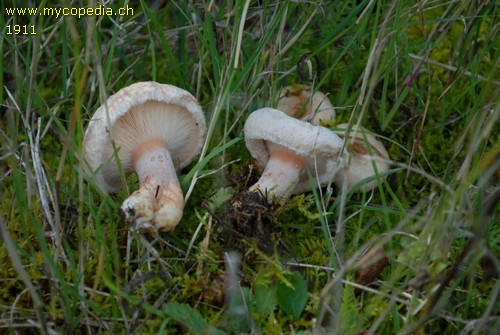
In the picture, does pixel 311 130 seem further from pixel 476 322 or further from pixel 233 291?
pixel 476 322

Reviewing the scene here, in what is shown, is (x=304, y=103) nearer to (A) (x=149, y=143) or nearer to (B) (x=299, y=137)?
(B) (x=299, y=137)

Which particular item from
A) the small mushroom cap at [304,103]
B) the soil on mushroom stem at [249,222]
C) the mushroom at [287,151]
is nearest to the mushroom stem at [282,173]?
the mushroom at [287,151]

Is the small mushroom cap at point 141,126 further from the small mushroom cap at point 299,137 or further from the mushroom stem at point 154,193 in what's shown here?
the small mushroom cap at point 299,137

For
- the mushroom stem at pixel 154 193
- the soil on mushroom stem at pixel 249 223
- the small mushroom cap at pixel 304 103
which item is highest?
the small mushroom cap at pixel 304 103

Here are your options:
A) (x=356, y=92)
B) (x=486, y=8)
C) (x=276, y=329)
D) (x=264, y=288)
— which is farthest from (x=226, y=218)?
(x=486, y=8)

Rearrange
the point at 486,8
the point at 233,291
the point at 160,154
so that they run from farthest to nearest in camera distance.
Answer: the point at 486,8, the point at 160,154, the point at 233,291

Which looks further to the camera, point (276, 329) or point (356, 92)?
point (356, 92)
